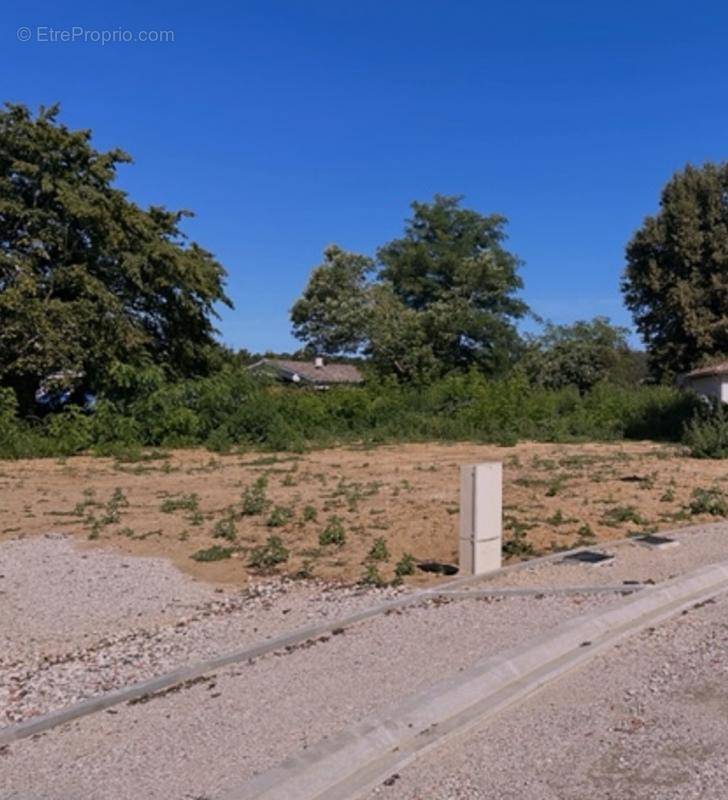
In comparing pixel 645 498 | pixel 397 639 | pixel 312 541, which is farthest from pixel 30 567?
pixel 645 498

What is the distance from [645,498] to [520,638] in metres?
8.05

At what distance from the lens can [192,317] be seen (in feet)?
96.2

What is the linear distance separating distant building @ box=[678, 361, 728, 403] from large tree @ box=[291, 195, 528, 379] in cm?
1398

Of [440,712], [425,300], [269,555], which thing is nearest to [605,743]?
[440,712]

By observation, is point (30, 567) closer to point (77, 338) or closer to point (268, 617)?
point (268, 617)

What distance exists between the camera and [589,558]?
8164 millimetres

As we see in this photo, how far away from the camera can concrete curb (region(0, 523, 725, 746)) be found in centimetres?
423

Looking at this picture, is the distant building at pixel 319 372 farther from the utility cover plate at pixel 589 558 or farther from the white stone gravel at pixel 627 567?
the utility cover plate at pixel 589 558

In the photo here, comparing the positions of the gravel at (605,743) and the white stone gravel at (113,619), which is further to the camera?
the white stone gravel at (113,619)

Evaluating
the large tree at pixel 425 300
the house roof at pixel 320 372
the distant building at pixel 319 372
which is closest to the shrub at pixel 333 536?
the large tree at pixel 425 300

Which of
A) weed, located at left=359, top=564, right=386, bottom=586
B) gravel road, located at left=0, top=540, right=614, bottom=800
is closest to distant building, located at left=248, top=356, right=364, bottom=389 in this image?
weed, located at left=359, top=564, right=386, bottom=586

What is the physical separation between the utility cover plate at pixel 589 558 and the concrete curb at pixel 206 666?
2.56ft

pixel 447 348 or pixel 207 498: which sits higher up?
pixel 447 348

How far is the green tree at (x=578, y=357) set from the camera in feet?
166
